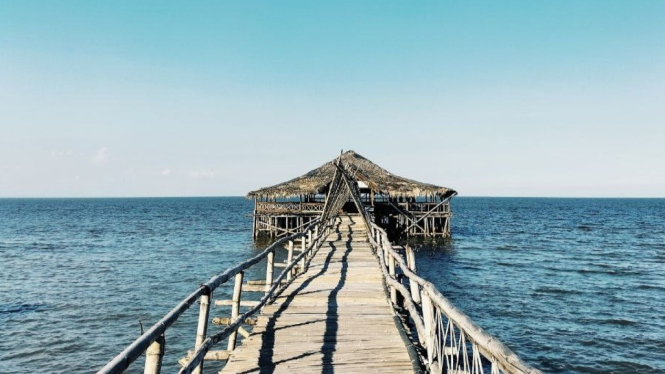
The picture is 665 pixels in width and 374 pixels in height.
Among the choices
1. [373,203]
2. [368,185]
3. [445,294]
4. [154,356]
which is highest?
[368,185]

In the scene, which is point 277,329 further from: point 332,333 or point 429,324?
point 429,324

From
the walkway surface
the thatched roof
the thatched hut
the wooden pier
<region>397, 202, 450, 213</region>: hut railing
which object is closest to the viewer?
the wooden pier

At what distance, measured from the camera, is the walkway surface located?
15.5ft

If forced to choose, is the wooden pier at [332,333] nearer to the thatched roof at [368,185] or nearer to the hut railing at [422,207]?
the thatched roof at [368,185]

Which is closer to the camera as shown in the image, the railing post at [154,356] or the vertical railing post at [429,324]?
the railing post at [154,356]

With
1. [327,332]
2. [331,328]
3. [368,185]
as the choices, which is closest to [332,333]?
[327,332]

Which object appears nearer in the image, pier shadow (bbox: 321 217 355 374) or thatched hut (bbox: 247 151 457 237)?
pier shadow (bbox: 321 217 355 374)

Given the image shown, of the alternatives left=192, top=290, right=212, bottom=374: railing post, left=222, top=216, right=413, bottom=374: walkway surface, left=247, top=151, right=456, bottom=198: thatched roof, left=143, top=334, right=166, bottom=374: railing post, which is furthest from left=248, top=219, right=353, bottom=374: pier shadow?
left=247, top=151, right=456, bottom=198: thatched roof

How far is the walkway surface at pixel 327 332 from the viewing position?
4727mm

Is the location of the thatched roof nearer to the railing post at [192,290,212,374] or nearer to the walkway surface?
the walkway surface

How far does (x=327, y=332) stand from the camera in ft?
19.4

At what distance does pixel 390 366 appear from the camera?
15.2ft

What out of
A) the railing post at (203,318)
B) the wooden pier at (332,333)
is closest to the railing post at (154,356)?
the wooden pier at (332,333)

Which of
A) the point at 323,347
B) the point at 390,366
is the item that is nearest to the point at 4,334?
the point at 323,347
